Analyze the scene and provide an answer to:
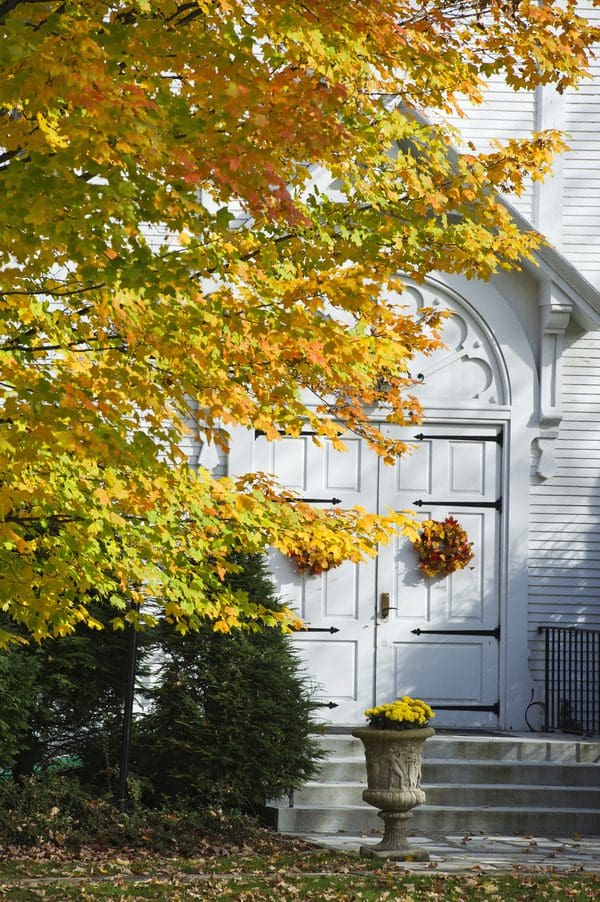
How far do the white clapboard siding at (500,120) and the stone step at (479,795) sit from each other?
5.73m

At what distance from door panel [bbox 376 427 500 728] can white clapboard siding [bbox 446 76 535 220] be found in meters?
2.52

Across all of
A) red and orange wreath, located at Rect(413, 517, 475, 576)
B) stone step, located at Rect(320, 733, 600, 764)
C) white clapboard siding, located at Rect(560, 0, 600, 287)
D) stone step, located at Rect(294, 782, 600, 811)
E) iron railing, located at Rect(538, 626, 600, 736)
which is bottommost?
stone step, located at Rect(294, 782, 600, 811)

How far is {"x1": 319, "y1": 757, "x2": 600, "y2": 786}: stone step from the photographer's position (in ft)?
32.8

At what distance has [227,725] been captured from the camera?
941 centimetres

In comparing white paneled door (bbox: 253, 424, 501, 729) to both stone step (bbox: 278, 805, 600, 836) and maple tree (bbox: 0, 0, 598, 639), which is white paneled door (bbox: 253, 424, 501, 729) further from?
maple tree (bbox: 0, 0, 598, 639)

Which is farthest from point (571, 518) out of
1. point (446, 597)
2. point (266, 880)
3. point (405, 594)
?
point (266, 880)

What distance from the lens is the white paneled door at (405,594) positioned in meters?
11.5

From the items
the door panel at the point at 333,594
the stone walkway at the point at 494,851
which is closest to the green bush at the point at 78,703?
the stone walkway at the point at 494,851

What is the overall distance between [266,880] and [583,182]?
26.4 ft

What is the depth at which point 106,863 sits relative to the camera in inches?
316

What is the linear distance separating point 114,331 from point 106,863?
11.9 feet

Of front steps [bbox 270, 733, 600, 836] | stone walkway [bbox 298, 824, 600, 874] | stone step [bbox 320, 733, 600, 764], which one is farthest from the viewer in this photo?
stone step [bbox 320, 733, 600, 764]

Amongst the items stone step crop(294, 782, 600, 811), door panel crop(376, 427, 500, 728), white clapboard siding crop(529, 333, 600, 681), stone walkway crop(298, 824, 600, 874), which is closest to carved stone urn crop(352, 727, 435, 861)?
stone walkway crop(298, 824, 600, 874)

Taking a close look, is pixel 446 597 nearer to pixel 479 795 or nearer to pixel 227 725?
pixel 479 795
